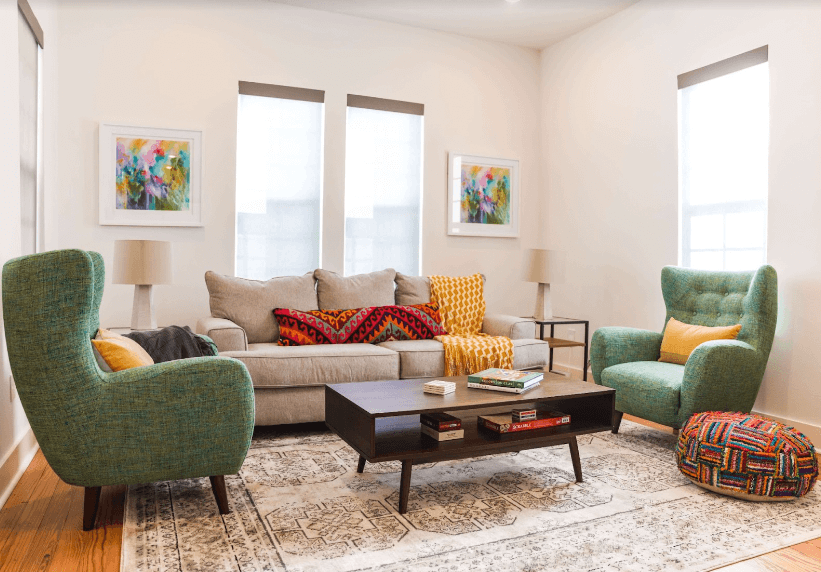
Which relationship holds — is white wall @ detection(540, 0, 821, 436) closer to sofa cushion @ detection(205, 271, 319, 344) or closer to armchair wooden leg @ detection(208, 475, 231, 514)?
sofa cushion @ detection(205, 271, 319, 344)

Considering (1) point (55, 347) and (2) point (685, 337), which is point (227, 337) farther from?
(2) point (685, 337)

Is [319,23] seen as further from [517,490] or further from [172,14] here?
[517,490]

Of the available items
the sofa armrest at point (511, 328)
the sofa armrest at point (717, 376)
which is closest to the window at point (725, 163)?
the sofa armrest at point (717, 376)

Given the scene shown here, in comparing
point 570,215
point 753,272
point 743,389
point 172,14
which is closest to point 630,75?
point 570,215

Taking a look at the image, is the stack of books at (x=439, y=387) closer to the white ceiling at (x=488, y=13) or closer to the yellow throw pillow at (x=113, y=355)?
the yellow throw pillow at (x=113, y=355)

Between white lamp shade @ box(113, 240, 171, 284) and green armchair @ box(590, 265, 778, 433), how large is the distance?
266 cm

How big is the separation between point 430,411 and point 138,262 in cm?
214

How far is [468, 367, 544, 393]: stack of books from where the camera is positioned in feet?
8.67

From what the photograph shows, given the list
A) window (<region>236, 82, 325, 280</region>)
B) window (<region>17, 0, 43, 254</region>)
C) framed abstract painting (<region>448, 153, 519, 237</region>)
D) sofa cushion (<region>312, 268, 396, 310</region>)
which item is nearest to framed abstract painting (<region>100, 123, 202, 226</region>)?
window (<region>236, 82, 325, 280</region>)

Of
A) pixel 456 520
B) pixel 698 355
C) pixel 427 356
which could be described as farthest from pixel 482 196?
pixel 456 520

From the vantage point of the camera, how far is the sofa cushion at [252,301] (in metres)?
3.81

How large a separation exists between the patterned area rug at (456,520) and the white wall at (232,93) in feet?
6.65

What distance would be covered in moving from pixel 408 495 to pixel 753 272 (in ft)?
8.04

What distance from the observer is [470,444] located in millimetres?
2486
